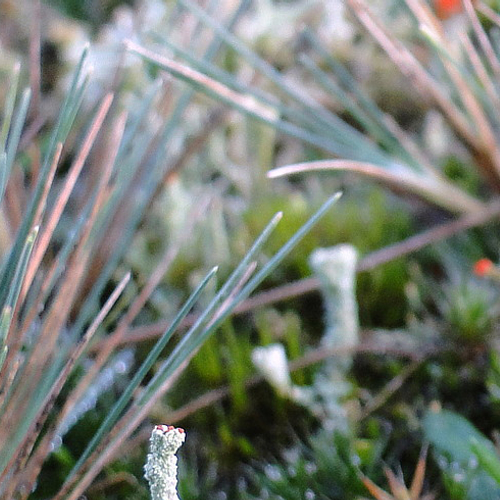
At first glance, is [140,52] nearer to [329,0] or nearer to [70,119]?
[70,119]

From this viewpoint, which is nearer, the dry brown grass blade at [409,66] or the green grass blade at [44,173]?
the green grass blade at [44,173]

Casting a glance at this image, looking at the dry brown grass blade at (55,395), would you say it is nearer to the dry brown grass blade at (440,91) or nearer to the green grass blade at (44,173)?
the green grass blade at (44,173)

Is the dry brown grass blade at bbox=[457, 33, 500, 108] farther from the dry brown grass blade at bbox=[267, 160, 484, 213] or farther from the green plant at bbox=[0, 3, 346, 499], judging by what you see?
the green plant at bbox=[0, 3, 346, 499]

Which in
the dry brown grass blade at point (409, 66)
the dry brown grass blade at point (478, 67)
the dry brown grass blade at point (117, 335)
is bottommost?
the dry brown grass blade at point (117, 335)

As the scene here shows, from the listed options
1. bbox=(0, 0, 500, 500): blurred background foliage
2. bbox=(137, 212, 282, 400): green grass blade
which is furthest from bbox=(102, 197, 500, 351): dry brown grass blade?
bbox=(137, 212, 282, 400): green grass blade

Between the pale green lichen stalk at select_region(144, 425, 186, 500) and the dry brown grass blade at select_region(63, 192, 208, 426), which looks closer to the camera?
the pale green lichen stalk at select_region(144, 425, 186, 500)

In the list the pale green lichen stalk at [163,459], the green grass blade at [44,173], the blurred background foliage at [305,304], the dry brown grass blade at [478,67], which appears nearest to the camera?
the pale green lichen stalk at [163,459]

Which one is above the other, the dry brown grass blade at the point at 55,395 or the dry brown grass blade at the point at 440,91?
the dry brown grass blade at the point at 440,91

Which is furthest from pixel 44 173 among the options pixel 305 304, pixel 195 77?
pixel 305 304

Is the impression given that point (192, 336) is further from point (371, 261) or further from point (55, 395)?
point (371, 261)

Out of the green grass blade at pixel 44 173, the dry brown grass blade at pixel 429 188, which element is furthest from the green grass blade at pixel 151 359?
the dry brown grass blade at pixel 429 188
